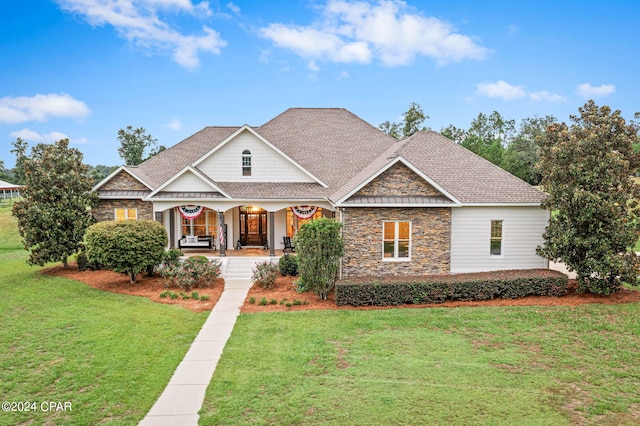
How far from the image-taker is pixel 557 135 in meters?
15.4

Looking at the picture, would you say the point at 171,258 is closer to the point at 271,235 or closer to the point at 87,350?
the point at 271,235

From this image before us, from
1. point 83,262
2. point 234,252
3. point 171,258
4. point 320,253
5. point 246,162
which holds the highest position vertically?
point 246,162

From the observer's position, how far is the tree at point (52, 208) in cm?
1859

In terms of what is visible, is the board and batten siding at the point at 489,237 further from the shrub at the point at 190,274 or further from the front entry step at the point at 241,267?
the shrub at the point at 190,274

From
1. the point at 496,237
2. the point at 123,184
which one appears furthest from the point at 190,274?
the point at 496,237

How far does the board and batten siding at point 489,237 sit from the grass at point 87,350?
36.4ft

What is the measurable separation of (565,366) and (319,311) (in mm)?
7331

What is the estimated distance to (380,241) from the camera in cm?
1675

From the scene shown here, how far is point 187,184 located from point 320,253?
29.7 feet

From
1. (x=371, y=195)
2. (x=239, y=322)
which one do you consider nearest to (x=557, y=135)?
(x=371, y=195)

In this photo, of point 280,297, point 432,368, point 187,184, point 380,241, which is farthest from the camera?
point 187,184

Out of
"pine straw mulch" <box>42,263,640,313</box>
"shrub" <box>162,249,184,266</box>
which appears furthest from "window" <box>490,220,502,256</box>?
"shrub" <box>162,249,184,266</box>

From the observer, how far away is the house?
16.7 metres

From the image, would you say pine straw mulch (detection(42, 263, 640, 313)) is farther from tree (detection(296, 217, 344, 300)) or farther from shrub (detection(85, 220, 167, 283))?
shrub (detection(85, 220, 167, 283))
